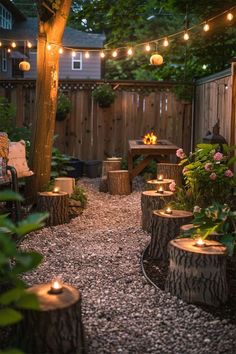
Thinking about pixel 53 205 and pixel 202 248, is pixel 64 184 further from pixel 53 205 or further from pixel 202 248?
pixel 202 248

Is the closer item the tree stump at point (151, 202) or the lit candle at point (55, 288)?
the lit candle at point (55, 288)

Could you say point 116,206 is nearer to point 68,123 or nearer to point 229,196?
point 229,196

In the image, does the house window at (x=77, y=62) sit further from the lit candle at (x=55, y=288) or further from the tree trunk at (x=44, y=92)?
the lit candle at (x=55, y=288)

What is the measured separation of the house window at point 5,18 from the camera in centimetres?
1845

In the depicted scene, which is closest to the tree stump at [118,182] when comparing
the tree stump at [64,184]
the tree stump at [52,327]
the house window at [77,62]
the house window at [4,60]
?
the tree stump at [64,184]

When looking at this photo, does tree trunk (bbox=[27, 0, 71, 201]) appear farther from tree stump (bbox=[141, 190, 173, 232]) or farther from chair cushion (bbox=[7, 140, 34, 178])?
tree stump (bbox=[141, 190, 173, 232])

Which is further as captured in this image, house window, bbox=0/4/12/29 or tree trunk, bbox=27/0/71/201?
house window, bbox=0/4/12/29

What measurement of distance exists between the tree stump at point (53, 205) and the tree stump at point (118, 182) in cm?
223

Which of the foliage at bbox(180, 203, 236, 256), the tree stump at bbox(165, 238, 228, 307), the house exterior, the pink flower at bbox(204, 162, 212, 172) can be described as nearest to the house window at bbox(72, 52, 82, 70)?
the house exterior

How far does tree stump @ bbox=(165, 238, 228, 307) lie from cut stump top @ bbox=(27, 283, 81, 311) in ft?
3.23

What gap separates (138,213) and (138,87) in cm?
438

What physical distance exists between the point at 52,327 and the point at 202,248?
1325 mm

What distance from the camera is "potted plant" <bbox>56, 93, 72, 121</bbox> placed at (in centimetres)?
969

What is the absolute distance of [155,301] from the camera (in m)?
3.19
